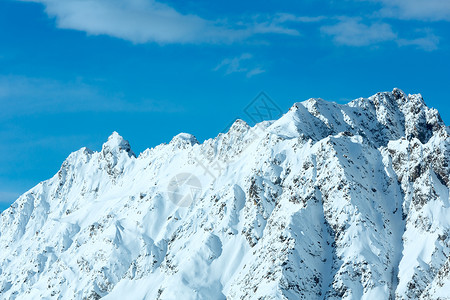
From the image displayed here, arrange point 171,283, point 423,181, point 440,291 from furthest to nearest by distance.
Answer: point 171,283 → point 423,181 → point 440,291

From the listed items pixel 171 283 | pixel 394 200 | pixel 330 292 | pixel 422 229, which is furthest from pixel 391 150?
pixel 171 283

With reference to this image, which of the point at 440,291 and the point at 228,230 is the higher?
the point at 228,230

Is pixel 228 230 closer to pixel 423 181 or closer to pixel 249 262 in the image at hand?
pixel 249 262

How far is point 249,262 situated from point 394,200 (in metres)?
36.7

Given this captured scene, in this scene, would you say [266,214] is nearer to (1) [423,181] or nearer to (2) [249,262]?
(2) [249,262]

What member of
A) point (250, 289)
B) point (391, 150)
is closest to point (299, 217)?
point (250, 289)

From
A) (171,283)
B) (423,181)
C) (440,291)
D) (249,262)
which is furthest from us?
(171,283)

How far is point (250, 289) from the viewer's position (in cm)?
16812

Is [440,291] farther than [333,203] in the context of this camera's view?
No

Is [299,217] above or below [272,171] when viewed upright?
below

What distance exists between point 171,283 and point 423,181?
67.9 meters

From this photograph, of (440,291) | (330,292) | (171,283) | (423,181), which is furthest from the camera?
(171,283)

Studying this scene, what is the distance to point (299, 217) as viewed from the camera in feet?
562

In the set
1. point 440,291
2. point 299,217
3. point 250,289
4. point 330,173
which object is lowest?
point 440,291
